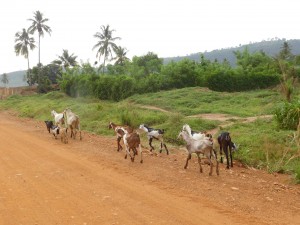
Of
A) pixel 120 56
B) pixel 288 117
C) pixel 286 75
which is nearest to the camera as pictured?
pixel 288 117

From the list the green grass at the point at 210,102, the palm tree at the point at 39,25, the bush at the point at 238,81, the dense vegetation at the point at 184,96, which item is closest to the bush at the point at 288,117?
the dense vegetation at the point at 184,96

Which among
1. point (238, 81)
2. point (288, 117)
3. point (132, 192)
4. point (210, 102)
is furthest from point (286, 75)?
point (132, 192)

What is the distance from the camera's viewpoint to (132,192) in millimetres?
8766

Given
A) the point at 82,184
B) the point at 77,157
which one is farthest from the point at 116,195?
the point at 77,157

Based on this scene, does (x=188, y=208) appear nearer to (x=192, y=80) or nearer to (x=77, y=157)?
(x=77, y=157)

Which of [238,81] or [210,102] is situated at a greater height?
[238,81]

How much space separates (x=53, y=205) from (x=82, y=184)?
166cm

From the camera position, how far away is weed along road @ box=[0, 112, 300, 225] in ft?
23.5

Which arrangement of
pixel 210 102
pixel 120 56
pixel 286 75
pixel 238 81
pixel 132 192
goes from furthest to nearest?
pixel 120 56 < pixel 238 81 < pixel 210 102 < pixel 286 75 < pixel 132 192

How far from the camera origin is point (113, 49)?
65.9m

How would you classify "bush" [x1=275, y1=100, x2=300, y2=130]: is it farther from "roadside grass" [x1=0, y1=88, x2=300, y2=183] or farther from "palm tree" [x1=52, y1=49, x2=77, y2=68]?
"palm tree" [x1=52, y1=49, x2=77, y2=68]

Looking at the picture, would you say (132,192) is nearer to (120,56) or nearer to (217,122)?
(217,122)

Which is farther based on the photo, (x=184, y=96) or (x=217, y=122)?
(x=184, y=96)

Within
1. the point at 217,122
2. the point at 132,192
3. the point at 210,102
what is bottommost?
the point at 132,192
